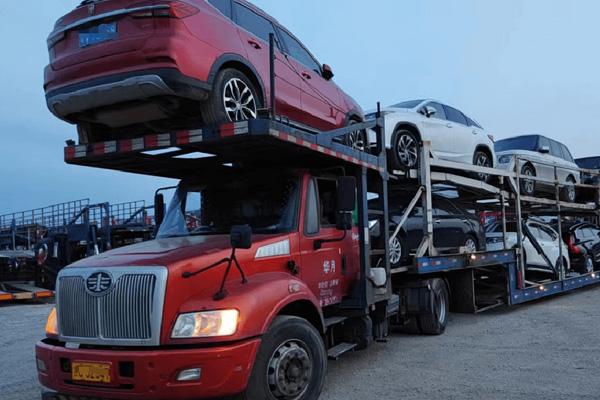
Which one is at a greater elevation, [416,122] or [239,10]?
[239,10]

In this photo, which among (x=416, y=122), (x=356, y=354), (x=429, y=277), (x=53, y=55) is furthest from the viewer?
(x=416, y=122)

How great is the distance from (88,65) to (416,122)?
5.44 meters

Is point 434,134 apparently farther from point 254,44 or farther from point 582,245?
point 582,245

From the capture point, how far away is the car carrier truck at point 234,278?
3891 millimetres

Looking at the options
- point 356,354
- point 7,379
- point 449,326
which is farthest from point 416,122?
point 7,379

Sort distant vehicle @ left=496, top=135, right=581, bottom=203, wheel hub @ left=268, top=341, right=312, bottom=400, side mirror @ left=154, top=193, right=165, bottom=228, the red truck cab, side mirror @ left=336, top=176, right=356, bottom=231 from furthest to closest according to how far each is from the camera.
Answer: distant vehicle @ left=496, top=135, right=581, bottom=203
side mirror @ left=154, top=193, right=165, bottom=228
side mirror @ left=336, top=176, right=356, bottom=231
wheel hub @ left=268, top=341, right=312, bottom=400
the red truck cab

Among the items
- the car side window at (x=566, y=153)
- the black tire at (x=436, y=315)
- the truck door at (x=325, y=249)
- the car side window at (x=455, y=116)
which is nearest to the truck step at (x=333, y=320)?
the truck door at (x=325, y=249)

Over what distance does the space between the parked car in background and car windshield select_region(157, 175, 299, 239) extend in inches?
276

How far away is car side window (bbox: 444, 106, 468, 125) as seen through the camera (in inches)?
404

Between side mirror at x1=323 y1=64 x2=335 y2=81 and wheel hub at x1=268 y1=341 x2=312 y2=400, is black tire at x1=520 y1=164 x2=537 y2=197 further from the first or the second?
wheel hub at x1=268 y1=341 x2=312 y2=400

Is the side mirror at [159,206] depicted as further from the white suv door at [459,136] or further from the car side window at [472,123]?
the car side window at [472,123]

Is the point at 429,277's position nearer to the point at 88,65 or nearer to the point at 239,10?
the point at 239,10

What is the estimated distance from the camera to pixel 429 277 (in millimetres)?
8484

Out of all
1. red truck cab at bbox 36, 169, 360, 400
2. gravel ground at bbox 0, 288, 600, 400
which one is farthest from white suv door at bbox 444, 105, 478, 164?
red truck cab at bbox 36, 169, 360, 400
